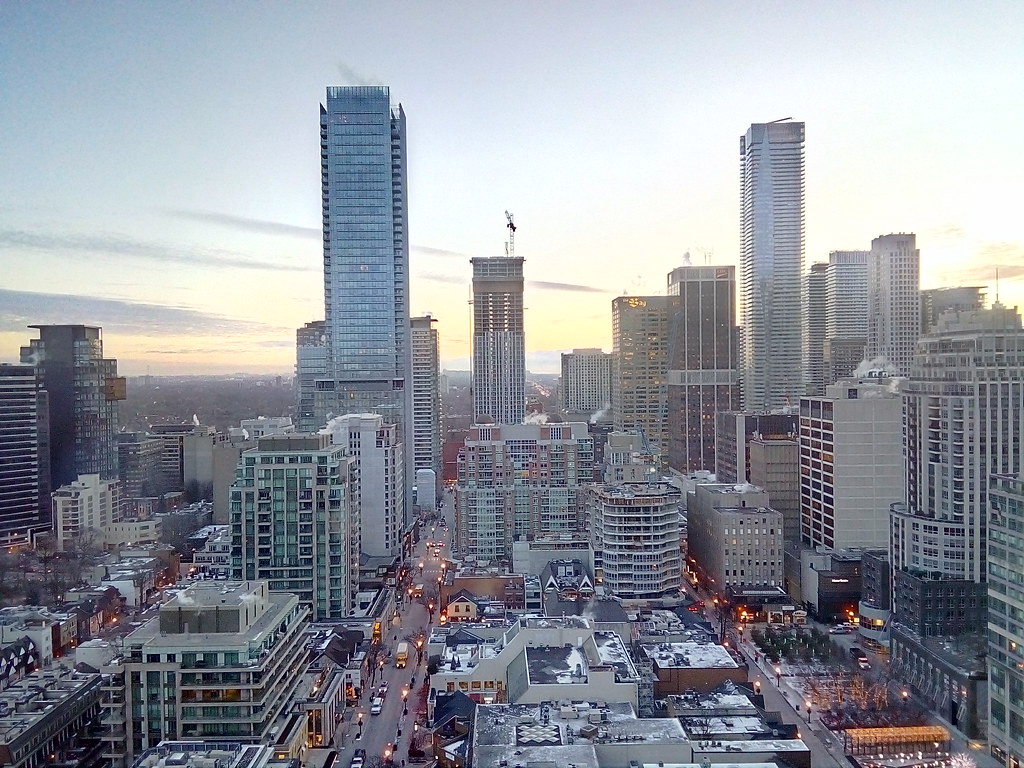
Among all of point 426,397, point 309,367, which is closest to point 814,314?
Answer: point 426,397

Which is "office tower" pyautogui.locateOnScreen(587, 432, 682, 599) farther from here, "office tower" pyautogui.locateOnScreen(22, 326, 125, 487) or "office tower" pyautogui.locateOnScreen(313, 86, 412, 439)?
"office tower" pyautogui.locateOnScreen(22, 326, 125, 487)

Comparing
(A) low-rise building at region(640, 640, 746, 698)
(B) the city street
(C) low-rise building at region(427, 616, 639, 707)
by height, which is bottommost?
(B) the city street

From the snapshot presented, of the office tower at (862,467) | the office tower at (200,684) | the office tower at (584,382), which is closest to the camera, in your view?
the office tower at (200,684)

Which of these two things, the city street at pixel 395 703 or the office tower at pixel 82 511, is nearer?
the city street at pixel 395 703

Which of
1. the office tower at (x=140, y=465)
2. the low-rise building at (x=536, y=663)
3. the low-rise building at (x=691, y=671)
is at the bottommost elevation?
the low-rise building at (x=691, y=671)

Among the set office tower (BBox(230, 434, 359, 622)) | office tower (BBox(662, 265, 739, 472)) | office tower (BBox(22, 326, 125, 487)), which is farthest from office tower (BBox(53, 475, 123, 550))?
office tower (BBox(662, 265, 739, 472))

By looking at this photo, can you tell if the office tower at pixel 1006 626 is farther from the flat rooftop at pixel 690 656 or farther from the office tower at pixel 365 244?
the office tower at pixel 365 244

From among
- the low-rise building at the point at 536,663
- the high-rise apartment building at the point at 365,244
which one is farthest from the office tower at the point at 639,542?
the high-rise apartment building at the point at 365,244
